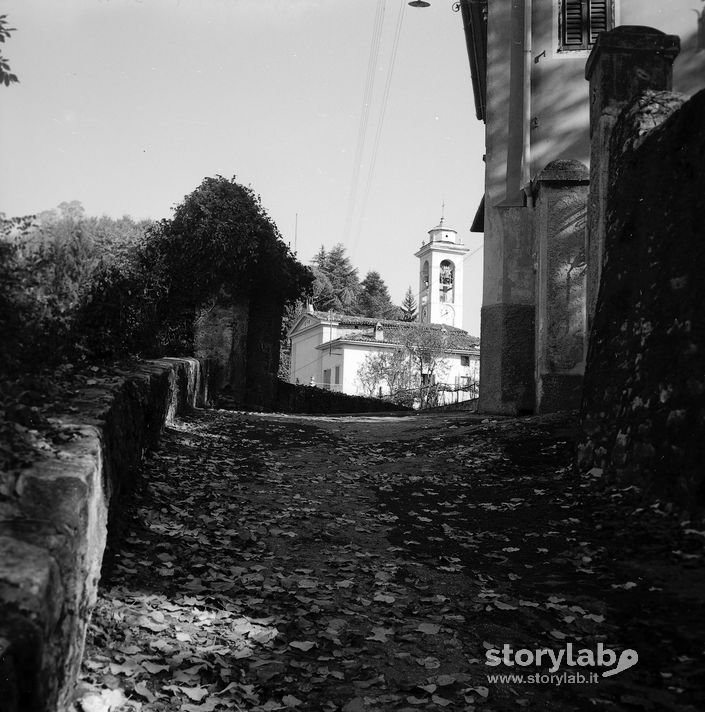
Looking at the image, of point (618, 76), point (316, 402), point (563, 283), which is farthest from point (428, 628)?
point (316, 402)

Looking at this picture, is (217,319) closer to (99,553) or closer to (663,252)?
(663,252)

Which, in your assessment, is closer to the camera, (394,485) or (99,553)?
(99,553)

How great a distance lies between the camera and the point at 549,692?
134 inches

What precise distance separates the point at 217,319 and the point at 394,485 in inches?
341

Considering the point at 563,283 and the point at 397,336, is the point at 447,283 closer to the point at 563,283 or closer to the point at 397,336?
the point at 397,336

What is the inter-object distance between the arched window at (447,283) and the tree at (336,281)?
9463 millimetres

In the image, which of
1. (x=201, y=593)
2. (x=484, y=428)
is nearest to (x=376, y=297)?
(x=484, y=428)

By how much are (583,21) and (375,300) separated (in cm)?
5588

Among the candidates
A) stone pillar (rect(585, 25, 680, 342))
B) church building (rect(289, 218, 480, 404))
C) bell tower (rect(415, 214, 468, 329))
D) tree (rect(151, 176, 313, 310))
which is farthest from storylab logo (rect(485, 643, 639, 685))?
bell tower (rect(415, 214, 468, 329))

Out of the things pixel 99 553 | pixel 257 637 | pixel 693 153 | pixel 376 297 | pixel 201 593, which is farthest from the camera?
pixel 376 297

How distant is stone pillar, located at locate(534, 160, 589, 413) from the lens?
35.2 ft

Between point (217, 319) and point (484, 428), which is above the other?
point (217, 319)

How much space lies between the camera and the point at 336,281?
68.8 meters

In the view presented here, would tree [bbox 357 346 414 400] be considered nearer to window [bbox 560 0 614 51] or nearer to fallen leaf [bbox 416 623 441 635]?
window [bbox 560 0 614 51]
